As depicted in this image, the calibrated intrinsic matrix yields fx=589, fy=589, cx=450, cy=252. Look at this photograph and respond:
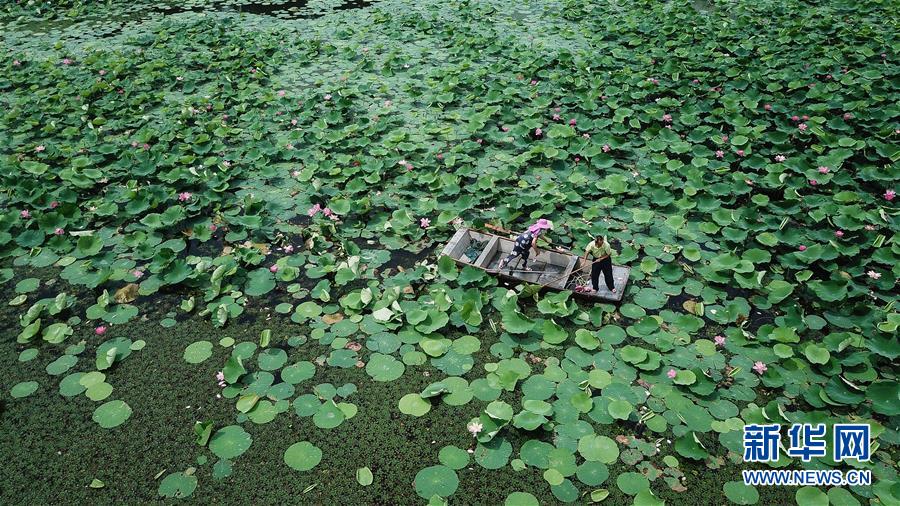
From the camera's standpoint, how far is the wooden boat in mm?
4703

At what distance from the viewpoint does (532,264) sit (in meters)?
5.02

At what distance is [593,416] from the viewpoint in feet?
12.5

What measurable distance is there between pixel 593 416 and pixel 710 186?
3180mm

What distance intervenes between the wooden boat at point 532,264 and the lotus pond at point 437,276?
14 cm

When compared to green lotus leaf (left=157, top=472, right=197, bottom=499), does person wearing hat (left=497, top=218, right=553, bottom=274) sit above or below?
above

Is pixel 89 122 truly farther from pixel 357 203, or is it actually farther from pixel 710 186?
pixel 710 186

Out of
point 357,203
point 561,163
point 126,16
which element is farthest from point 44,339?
point 126,16

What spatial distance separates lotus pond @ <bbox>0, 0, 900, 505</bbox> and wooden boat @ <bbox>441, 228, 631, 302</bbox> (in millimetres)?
142

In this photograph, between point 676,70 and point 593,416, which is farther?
point 676,70

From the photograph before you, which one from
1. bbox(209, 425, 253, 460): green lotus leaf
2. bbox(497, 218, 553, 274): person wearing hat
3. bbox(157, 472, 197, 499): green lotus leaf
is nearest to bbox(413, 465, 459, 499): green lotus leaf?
bbox(209, 425, 253, 460): green lotus leaf

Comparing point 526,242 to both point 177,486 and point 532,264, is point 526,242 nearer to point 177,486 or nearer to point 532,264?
point 532,264

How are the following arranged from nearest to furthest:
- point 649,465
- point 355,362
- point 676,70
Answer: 1. point 649,465
2. point 355,362
3. point 676,70

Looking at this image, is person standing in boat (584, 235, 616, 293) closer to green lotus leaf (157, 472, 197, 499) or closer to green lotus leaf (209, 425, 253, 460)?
green lotus leaf (209, 425, 253, 460)

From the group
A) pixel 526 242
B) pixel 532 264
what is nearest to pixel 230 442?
pixel 526 242
